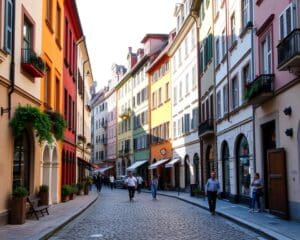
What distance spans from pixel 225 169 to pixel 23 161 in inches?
536

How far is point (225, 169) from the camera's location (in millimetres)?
29906

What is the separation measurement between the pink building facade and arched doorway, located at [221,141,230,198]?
21.7 ft

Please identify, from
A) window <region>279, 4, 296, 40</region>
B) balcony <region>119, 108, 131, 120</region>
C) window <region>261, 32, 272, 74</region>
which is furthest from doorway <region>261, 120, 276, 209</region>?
balcony <region>119, 108, 131, 120</region>

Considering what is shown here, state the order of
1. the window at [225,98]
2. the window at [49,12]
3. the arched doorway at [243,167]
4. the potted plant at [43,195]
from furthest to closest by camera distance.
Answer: the window at [225,98]
the arched doorway at [243,167]
the window at [49,12]
the potted plant at [43,195]

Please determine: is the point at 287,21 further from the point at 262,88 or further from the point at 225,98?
the point at 225,98

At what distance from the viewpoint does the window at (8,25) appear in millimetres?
15750

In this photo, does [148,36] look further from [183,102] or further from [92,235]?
[92,235]

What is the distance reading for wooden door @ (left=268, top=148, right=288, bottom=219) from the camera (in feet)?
58.9

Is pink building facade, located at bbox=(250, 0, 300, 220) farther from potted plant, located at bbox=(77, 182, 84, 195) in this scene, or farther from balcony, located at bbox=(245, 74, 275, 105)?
potted plant, located at bbox=(77, 182, 84, 195)

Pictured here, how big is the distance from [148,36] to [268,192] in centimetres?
4442

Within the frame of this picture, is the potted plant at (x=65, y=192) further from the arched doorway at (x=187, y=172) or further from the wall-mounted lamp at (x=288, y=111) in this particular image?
the arched doorway at (x=187, y=172)

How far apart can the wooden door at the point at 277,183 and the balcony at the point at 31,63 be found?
8548 millimetres

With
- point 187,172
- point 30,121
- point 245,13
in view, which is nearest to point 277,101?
point 245,13

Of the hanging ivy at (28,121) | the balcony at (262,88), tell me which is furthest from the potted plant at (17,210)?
the balcony at (262,88)
